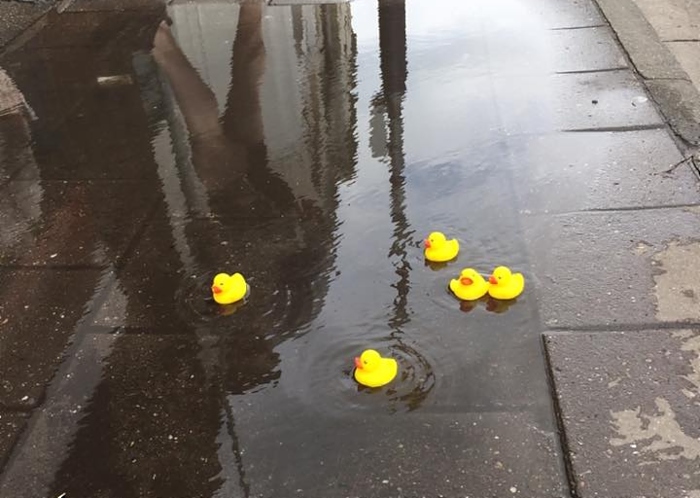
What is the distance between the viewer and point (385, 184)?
442 centimetres

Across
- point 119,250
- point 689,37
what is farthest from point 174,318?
point 689,37

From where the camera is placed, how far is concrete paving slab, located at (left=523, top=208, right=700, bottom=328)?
3436mm

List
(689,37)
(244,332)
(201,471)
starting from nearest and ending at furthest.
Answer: (201,471) → (244,332) → (689,37)

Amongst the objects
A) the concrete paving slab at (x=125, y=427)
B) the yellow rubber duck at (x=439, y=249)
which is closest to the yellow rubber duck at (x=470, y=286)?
the yellow rubber duck at (x=439, y=249)

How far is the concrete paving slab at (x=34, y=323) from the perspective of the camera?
333 centimetres

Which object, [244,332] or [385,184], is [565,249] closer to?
[385,184]

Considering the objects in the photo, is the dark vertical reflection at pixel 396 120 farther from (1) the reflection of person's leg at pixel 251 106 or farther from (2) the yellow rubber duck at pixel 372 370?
(1) the reflection of person's leg at pixel 251 106

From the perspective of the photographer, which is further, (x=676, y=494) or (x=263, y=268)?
(x=263, y=268)

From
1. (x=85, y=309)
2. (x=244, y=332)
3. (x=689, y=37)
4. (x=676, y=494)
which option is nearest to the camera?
(x=676, y=494)

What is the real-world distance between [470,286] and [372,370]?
68cm

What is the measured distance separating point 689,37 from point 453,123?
2535mm

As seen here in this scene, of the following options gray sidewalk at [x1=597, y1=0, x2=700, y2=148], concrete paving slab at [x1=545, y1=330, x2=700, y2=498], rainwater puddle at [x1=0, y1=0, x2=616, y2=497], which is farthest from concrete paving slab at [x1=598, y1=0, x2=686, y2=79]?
concrete paving slab at [x1=545, y1=330, x2=700, y2=498]

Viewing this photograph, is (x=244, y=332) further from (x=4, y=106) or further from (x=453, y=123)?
(x=4, y=106)

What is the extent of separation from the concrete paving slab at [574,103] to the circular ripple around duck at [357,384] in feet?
6.83
